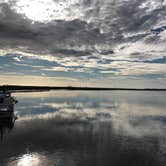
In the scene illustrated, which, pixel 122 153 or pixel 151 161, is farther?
pixel 122 153

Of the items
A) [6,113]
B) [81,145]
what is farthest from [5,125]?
[81,145]

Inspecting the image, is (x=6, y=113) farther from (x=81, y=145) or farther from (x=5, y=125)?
(x=81, y=145)

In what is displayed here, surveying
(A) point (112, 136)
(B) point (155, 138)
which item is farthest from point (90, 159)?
(B) point (155, 138)

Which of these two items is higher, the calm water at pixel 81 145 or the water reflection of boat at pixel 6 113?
the water reflection of boat at pixel 6 113

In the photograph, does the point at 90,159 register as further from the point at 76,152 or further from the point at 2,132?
the point at 2,132

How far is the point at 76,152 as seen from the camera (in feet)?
71.8

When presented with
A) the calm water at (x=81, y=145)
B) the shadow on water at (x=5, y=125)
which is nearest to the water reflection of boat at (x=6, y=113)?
the shadow on water at (x=5, y=125)

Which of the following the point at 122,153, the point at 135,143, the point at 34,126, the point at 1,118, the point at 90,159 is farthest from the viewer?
the point at 1,118

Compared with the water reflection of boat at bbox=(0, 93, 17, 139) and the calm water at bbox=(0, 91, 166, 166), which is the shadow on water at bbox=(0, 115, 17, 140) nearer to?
the water reflection of boat at bbox=(0, 93, 17, 139)

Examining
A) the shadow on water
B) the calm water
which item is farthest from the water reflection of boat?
the calm water

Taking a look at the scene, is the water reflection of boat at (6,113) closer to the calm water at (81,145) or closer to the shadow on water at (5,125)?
the shadow on water at (5,125)

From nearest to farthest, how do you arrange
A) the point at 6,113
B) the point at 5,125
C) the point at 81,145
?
the point at 81,145
the point at 5,125
the point at 6,113

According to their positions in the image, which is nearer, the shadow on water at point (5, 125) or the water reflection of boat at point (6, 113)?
the shadow on water at point (5, 125)

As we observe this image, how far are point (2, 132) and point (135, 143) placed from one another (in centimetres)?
1588
